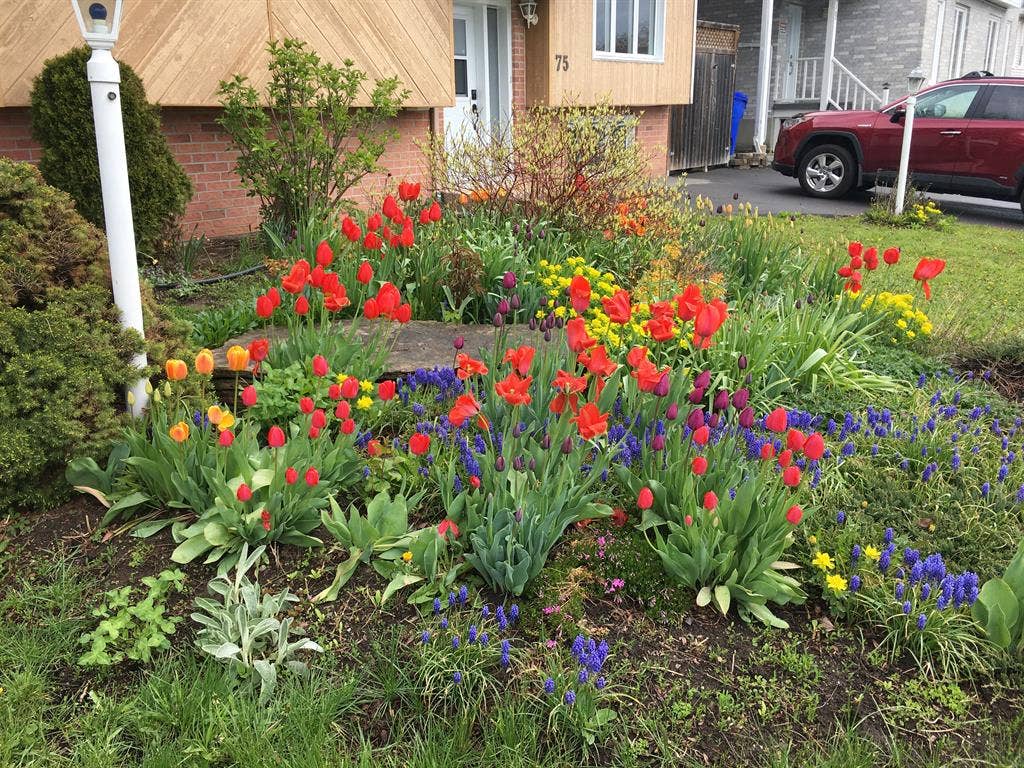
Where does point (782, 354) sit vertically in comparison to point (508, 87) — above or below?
below

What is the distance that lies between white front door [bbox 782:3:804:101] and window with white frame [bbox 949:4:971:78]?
587cm

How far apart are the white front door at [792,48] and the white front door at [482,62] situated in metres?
11.9

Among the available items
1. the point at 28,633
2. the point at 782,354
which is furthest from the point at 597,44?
the point at 28,633

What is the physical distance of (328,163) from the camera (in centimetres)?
656

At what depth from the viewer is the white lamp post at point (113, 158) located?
2941 millimetres

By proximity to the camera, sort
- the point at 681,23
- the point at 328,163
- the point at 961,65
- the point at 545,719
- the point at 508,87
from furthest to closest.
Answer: the point at 961,65 → the point at 681,23 → the point at 508,87 → the point at 328,163 → the point at 545,719

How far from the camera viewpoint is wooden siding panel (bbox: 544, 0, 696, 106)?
1216cm

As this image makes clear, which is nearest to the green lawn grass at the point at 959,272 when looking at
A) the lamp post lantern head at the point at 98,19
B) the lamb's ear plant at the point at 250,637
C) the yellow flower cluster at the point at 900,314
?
the yellow flower cluster at the point at 900,314

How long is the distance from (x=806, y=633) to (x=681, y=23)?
1419 centimetres

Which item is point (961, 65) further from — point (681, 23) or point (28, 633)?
point (28, 633)

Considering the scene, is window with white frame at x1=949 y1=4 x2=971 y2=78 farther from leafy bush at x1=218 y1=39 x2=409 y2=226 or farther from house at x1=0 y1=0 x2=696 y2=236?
leafy bush at x1=218 y1=39 x2=409 y2=226

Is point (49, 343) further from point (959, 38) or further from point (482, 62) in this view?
point (959, 38)

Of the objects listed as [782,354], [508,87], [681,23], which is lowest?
[782,354]

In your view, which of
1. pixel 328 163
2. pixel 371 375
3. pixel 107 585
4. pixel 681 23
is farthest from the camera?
pixel 681 23
